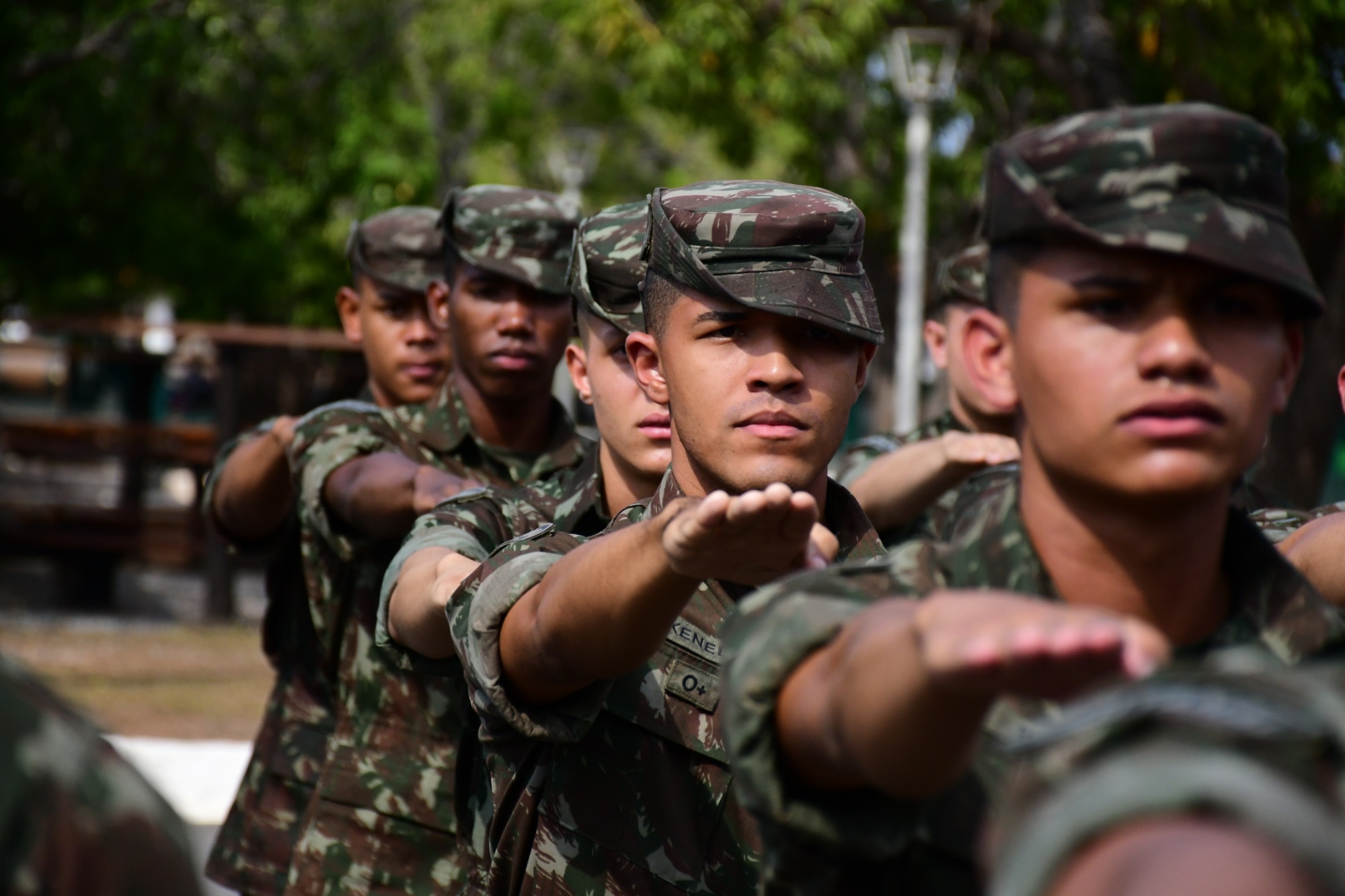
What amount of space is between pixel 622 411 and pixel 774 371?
0.67m

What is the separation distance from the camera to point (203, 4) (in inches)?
542

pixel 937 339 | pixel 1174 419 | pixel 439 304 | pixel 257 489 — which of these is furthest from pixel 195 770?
pixel 1174 419

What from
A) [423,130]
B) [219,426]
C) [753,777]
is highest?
[753,777]

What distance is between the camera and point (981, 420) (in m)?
4.63

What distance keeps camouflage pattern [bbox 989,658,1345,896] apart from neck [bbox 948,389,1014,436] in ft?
10.3

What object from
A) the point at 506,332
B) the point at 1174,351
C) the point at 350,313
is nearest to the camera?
the point at 1174,351

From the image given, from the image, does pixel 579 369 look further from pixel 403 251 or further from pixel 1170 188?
pixel 1170 188

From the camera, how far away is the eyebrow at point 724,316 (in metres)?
2.72

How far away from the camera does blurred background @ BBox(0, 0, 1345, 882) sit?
9.08 m

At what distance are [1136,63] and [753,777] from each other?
9281mm

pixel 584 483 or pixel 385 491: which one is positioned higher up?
pixel 584 483

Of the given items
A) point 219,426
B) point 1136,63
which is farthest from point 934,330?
point 219,426

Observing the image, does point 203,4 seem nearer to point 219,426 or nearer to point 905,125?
point 219,426

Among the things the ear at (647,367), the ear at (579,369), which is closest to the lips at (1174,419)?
the ear at (647,367)
